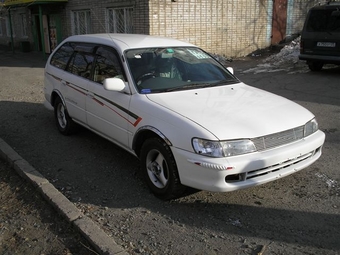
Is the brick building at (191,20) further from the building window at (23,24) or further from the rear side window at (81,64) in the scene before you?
the rear side window at (81,64)

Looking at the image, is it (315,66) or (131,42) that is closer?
(131,42)

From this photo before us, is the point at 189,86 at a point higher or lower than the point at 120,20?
lower

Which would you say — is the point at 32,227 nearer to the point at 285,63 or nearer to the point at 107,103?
the point at 107,103

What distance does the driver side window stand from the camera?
4664mm

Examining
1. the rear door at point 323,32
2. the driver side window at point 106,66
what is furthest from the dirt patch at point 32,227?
the rear door at point 323,32

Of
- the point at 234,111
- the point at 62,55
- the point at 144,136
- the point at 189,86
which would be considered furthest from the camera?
the point at 62,55

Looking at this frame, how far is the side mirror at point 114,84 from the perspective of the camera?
421cm

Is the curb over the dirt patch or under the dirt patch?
over

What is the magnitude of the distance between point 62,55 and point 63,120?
1.09 metres

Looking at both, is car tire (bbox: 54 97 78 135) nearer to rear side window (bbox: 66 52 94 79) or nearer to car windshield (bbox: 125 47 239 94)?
rear side window (bbox: 66 52 94 79)

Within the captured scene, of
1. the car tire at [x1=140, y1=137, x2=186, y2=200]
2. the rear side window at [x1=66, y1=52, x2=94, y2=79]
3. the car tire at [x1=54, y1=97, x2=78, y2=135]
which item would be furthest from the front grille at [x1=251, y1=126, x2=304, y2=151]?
the car tire at [x1=54, y1=97, x2=78, y2=135]

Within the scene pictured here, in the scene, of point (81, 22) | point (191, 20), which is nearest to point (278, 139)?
point (191, 20)

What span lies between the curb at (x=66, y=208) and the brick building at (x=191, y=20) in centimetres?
955

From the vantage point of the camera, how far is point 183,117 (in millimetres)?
3652
